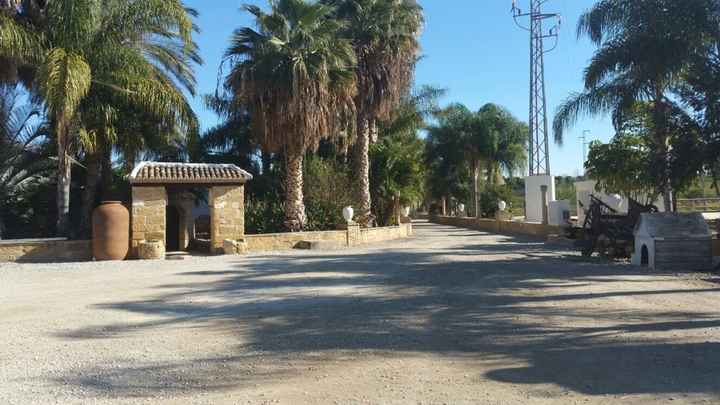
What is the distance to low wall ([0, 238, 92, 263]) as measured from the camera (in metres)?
18.2

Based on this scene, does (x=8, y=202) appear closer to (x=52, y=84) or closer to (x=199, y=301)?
(x=52, y=84)

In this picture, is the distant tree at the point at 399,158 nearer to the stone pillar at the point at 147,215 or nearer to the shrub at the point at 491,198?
the stone pillar at the point at 147,215

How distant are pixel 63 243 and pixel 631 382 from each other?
17.7 metres

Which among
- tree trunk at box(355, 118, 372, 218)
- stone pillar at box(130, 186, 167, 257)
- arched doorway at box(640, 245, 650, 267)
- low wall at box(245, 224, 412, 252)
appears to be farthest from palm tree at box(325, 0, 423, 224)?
arched doorway at box(640, 245, 650, 267)

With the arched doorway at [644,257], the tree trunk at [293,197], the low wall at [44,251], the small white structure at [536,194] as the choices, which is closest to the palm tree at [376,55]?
the tree trunk at [293,197]

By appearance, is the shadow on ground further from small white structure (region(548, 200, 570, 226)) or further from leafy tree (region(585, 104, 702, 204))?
small white structure (region(548, 200, 570, 226))

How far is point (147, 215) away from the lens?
19.2 m

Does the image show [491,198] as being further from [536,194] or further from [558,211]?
[558,211]

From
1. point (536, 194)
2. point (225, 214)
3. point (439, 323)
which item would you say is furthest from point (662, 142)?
point (536, 194)

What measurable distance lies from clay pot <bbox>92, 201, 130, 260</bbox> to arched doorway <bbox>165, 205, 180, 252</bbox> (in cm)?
483

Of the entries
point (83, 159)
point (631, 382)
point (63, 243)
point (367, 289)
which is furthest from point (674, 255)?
point (83, 159)

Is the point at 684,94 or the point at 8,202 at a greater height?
the point at 684,94

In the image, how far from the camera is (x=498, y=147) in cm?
4641

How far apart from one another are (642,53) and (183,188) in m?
16.7
